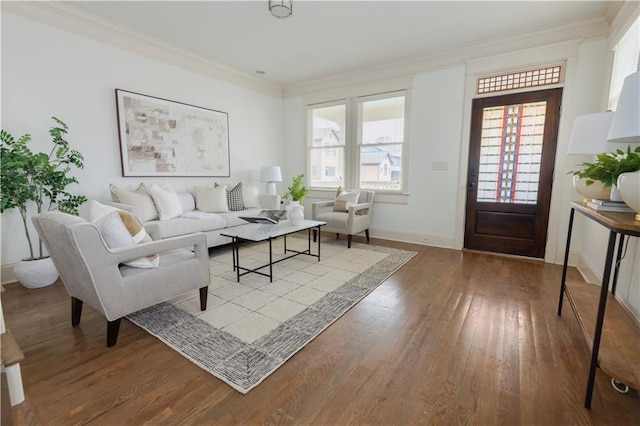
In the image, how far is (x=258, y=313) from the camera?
2.26 metres

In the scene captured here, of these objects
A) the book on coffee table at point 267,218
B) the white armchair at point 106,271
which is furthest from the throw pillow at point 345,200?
the white armchair at point 106,271

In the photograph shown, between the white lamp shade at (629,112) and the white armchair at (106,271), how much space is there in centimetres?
252

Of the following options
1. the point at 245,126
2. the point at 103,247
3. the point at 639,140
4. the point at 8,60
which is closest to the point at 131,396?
the point at 103,247

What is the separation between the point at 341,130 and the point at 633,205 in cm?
419

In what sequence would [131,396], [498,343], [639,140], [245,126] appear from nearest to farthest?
[131,396] < [639,140] < [498,343] < [245,126]

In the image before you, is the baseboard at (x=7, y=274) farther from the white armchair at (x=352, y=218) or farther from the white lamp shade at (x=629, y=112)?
the white lamp shade at (x=629, y=112)

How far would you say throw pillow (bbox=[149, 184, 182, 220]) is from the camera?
349 cm

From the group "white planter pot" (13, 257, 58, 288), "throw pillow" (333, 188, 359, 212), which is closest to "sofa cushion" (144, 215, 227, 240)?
"white planter pot" (13, 257, 58, 288)

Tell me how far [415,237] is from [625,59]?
2.87 meters

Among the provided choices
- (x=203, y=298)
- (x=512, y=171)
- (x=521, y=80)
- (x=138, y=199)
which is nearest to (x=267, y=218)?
(x=203, y=298)

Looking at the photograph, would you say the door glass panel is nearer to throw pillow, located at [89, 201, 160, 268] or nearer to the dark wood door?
the dark wood door

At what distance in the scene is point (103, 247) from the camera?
1.68 m

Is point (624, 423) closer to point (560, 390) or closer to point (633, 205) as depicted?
point (560, 390)

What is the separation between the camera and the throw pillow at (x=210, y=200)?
4.07 meters
